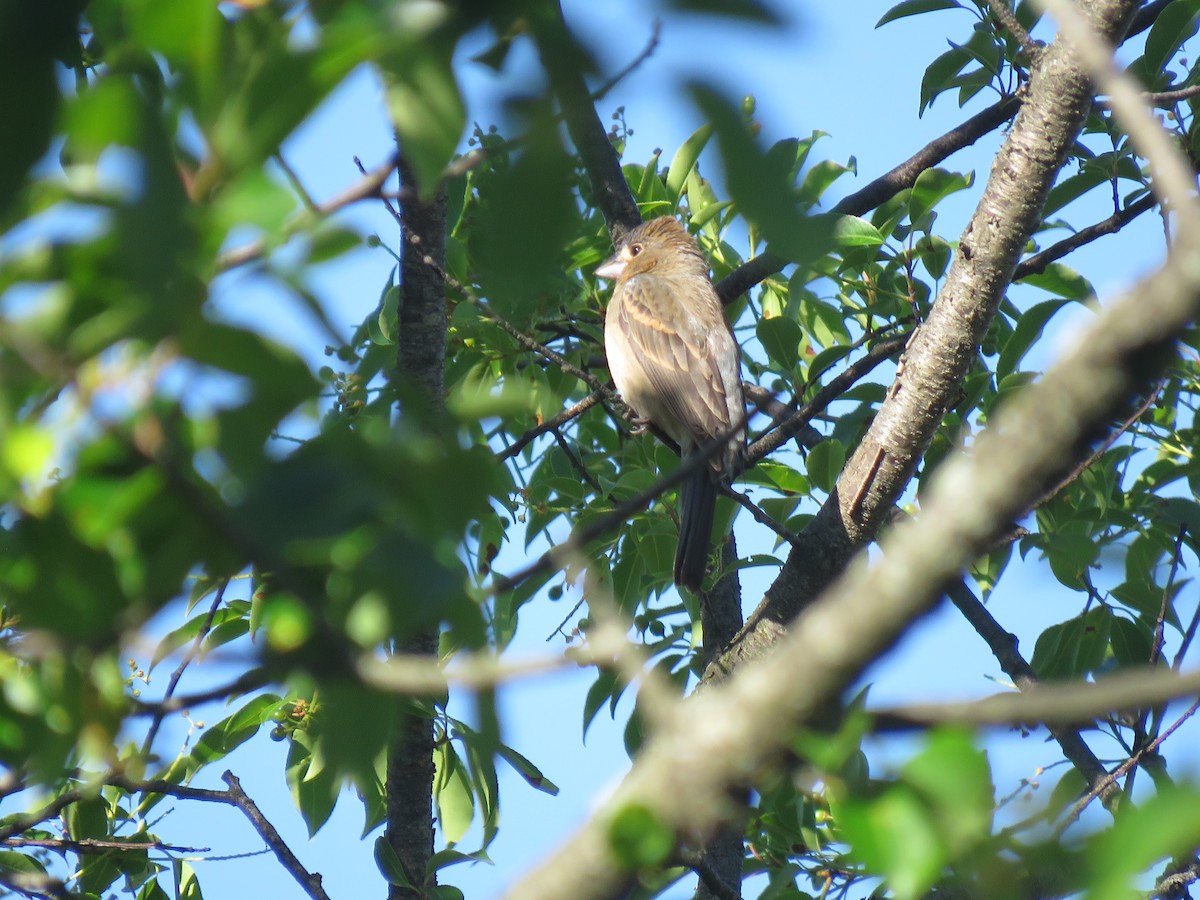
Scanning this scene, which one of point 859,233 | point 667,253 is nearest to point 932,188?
point 859,233

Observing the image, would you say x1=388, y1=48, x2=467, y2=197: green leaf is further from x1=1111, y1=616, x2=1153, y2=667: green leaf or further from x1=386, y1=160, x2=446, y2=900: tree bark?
x1=1111, y1=616, x2=1153, y2=667: green leaf

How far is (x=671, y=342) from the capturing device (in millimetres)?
6465

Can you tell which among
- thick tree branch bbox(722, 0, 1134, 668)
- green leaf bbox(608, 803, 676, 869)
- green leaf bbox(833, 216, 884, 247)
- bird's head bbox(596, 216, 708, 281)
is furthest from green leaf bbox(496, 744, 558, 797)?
bird's head bbox(596, 216, 708, 281)

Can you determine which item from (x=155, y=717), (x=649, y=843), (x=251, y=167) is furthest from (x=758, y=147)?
(x=155, y=717)

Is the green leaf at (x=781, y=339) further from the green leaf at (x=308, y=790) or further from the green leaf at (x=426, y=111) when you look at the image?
the green leaf at (x=426, y=111)

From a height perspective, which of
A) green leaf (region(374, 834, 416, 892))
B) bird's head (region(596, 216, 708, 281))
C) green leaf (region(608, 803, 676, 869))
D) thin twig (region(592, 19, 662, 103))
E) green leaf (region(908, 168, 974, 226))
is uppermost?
bird's head (region(596, 216, 708, 281))

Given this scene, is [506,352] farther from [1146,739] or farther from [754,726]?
[754,726]

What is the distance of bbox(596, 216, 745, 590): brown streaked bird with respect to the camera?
19.7 feet

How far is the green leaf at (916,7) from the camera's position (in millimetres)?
4133

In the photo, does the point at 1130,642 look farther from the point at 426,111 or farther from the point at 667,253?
the point at 667,253

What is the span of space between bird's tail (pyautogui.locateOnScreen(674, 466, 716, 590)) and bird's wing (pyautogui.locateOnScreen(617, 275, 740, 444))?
5.89ft

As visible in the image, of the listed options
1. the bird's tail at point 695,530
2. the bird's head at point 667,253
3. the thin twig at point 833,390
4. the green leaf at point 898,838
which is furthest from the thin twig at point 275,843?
the bird's head at point 667,253

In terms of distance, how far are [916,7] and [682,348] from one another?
105 inches

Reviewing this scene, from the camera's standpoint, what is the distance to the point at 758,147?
0.89 meters
